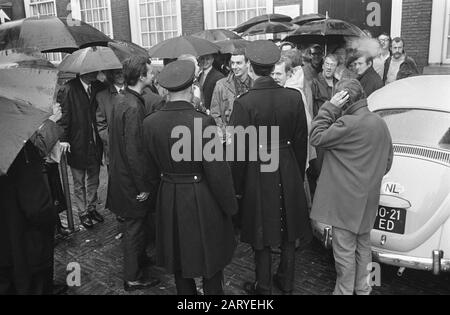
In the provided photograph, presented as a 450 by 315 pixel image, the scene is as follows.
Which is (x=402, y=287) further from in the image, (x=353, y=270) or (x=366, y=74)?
(x=366, y=74)

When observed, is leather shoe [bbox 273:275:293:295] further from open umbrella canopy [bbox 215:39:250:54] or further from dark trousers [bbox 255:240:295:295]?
open umbrella canopy [bbox 215:39:250:54]

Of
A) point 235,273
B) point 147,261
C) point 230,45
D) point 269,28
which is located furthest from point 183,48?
point 235,273

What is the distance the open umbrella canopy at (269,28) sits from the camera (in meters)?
7.91

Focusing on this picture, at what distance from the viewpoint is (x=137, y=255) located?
3941 millimetres

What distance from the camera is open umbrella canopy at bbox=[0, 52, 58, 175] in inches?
97.9

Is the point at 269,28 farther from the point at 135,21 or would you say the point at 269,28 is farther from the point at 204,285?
the point at 135,21

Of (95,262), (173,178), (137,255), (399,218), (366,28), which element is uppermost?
(366,28)

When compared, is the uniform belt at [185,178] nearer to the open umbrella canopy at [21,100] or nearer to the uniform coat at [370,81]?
the open umbrella canopy at [21,100]

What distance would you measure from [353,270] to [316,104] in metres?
2.37

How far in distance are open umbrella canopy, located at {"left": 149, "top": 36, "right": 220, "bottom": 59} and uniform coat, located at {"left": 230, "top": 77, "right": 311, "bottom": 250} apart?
2770 mm

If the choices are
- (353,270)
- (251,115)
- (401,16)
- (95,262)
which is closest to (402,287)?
(353,270)

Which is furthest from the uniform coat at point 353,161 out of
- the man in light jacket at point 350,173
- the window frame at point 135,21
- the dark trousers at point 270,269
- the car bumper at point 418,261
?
the window frame at point 135,21

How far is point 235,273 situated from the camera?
13.7 feet
